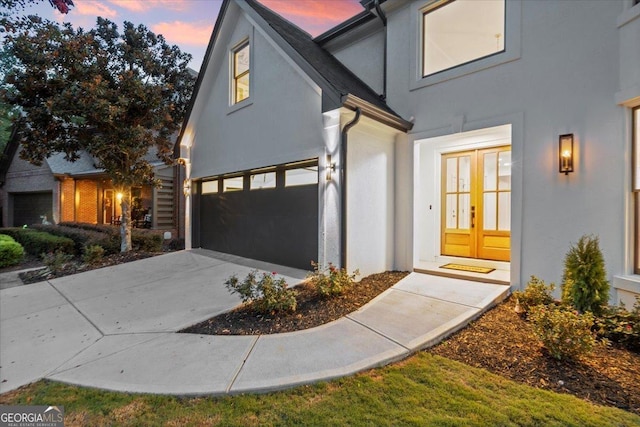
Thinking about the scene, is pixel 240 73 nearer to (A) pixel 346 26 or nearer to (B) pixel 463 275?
(A) pixel 346 26

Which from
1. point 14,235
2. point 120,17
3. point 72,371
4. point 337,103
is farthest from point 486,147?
point 14,235

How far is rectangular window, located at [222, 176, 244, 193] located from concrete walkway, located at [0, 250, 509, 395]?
3.20 m

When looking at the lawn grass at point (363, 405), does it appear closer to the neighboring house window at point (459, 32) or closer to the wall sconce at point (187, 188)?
the neighboring house window at point (459, 32)

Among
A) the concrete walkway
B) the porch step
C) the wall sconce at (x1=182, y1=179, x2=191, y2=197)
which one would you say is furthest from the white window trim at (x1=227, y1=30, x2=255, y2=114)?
the porch step

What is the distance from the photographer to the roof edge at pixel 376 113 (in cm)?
540

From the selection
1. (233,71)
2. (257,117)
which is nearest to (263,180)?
(257,117)

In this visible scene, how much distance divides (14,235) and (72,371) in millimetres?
13224

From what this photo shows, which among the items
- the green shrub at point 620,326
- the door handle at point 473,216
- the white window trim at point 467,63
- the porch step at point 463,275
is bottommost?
the green shrub at point 620,326

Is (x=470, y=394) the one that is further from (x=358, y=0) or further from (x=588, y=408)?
(x=358, y=0)

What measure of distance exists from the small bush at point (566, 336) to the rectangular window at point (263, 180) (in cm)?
601

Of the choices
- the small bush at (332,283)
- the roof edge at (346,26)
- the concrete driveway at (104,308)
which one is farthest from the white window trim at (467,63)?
the concrete driveway at (104,308)

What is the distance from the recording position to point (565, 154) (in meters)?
4.79

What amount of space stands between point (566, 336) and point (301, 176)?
529 cm

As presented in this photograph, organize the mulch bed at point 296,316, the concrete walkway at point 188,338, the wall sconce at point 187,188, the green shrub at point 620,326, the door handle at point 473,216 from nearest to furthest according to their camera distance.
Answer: the concrete walkway at point 188,338 < the green shrub at point 620,326 < the mulch bed at point 296,316 < the door handle at point 473,216 < the wall sconce at point 187,188
